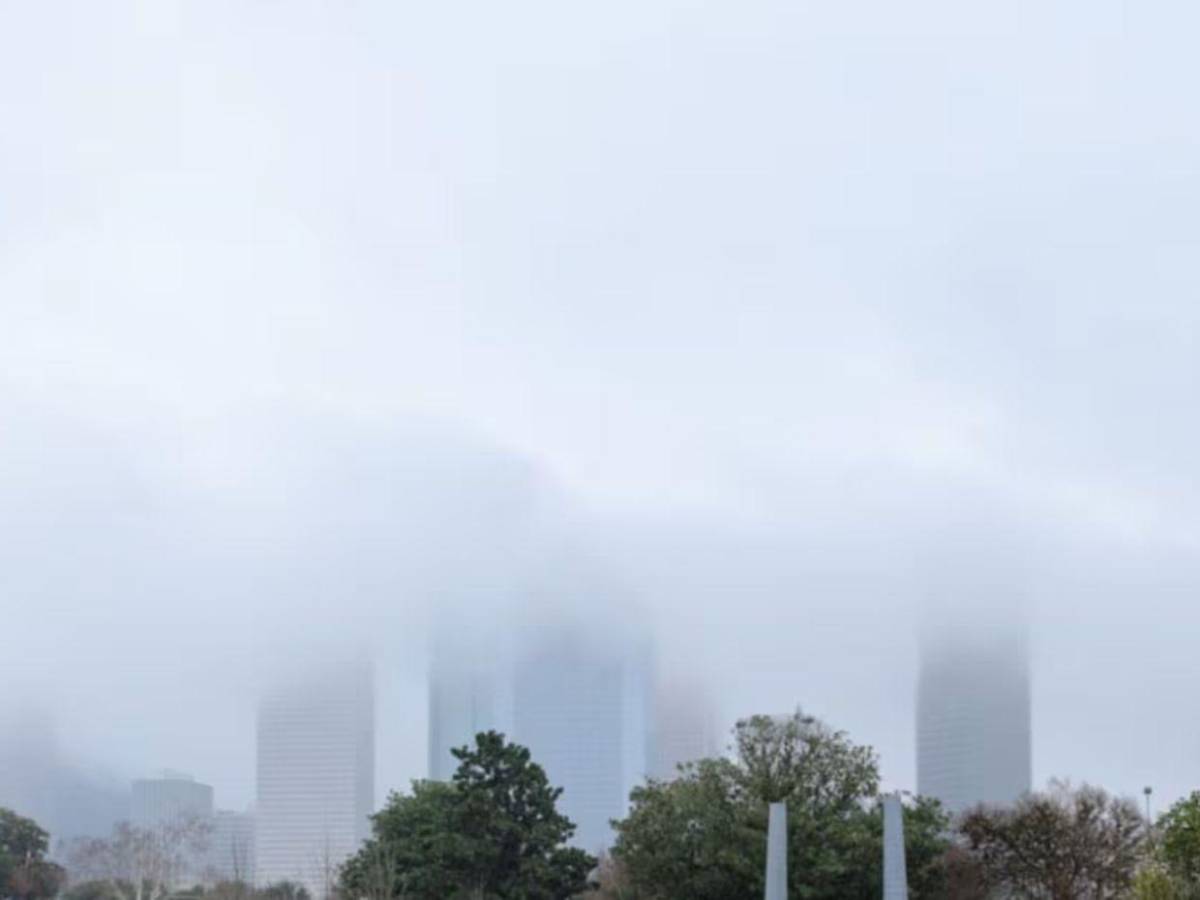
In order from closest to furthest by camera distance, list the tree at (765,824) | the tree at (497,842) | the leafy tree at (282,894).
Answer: the tree at (765,824) < the tree at (497,842) < the leafy tree at (282,894)

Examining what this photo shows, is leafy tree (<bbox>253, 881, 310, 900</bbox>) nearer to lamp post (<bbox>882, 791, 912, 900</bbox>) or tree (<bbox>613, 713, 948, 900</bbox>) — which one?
tree (<bbox>613, 713, 948, 900</bbox>)

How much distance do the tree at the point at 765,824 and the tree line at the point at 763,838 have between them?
34 millimetres

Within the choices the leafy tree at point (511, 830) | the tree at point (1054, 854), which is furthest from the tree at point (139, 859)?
the tree at point (1054, 854)

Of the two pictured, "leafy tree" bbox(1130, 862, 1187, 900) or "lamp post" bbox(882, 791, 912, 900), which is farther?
"lamp post" bbox(882, 791, 912, 900)

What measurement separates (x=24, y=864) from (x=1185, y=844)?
145 feet

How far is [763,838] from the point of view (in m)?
35.9

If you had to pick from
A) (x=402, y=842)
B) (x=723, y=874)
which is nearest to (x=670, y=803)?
(x=723, y=874)

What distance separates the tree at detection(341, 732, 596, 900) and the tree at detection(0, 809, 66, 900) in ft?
70.3

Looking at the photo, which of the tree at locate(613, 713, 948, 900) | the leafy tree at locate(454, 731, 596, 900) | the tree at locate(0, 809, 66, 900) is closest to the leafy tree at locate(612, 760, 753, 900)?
the tree at locate(613, 713, 948, 900)

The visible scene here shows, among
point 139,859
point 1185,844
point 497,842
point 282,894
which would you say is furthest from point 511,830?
point 139,859

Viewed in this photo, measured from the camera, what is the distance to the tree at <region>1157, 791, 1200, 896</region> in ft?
92.1

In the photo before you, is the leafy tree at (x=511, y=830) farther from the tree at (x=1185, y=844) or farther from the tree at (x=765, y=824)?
the tree at (x=1185, y=844)

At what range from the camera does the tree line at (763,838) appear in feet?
118

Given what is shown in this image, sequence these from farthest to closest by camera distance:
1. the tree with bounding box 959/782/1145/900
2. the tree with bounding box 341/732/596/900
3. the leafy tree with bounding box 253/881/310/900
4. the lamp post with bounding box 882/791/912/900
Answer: the leafy tree with bounding box 253/881/310/900 < the tree with bounding box 341/732/596/900 < the tree with bounding box 959/782/1145/900 < the lamp post with bounding box 882/791/912/900
